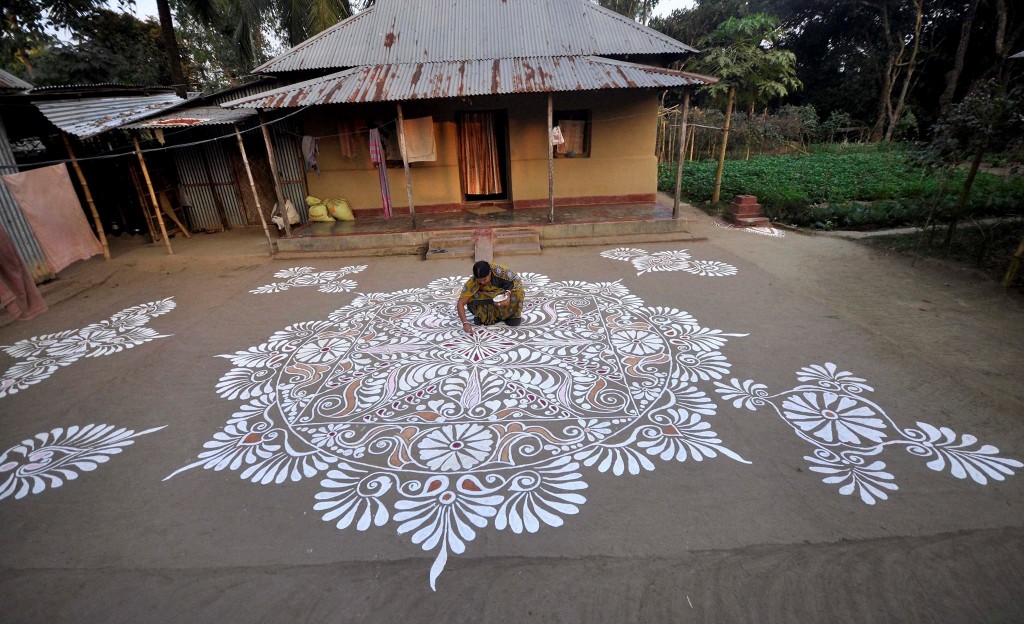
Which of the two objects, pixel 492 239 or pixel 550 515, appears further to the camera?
pixel 492 239

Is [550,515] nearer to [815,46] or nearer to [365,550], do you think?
[365,550]

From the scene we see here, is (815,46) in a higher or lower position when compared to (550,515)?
higher

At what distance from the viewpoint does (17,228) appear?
324 inches

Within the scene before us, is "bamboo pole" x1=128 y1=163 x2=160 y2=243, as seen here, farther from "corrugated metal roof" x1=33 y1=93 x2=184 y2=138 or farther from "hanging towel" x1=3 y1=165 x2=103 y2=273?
"hanging towel" x1=3 y1=165 x2=103 y2=273

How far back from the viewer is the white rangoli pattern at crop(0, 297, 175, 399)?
521 centimetres

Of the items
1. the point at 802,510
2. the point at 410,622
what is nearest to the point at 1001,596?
the point at 802,510

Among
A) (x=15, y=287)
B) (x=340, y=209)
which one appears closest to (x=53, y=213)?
(x=15, y=287)

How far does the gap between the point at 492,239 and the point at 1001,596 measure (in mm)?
8195

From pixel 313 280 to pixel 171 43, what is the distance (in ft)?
35.2

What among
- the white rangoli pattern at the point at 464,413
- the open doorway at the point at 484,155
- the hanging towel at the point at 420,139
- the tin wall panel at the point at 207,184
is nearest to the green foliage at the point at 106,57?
the tin wall panel at the point at 207,184

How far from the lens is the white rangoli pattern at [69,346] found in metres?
5.21

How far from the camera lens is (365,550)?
2828mm

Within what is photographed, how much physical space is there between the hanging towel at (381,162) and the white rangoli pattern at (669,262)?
209 inches

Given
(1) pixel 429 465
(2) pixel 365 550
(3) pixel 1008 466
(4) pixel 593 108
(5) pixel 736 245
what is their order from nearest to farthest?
(2) pixel 365 550 → (3) pixel 1008 466 → (1) pixel 429 465 → (5) pixel 736 245 → (4) pixel 593 108
